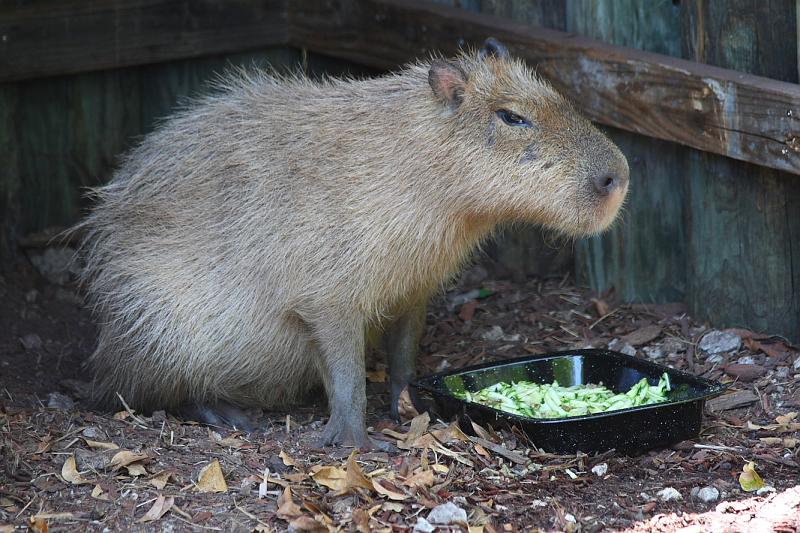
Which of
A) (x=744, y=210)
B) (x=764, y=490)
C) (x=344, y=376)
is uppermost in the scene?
(x=744, y=210)

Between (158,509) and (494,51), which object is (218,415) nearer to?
(158,509)

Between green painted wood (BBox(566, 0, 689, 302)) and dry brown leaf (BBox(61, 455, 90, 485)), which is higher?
green painted wood (BBox(566, 0, 689, 302))

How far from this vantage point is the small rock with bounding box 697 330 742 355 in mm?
4996

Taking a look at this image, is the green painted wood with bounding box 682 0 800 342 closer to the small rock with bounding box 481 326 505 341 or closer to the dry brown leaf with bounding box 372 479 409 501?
the small rock with bounding box 481 326 505 341

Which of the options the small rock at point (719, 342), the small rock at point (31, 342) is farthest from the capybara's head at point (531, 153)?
the small rock at point (31, 342)

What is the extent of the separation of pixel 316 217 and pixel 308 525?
1324 mm

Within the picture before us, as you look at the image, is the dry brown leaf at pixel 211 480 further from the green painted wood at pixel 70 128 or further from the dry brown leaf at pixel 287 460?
the green painted wood at pixel 70 128

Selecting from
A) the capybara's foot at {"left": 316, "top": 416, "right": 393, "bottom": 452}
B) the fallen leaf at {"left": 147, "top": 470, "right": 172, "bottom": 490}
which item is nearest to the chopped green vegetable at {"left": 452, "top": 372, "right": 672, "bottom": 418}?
the capybara's foot at {"left": 316, "top": 416, "right": 393, "bottom": 452}

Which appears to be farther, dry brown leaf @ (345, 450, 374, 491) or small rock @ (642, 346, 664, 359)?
small rock @ (642, 346, 664, 359)

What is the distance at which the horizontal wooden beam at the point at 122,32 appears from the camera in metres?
5.77

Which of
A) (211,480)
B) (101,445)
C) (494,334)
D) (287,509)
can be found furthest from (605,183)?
(101,445)

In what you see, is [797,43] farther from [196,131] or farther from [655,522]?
[196,131]

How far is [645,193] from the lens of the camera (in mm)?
5410

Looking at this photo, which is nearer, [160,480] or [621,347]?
[160,480]
